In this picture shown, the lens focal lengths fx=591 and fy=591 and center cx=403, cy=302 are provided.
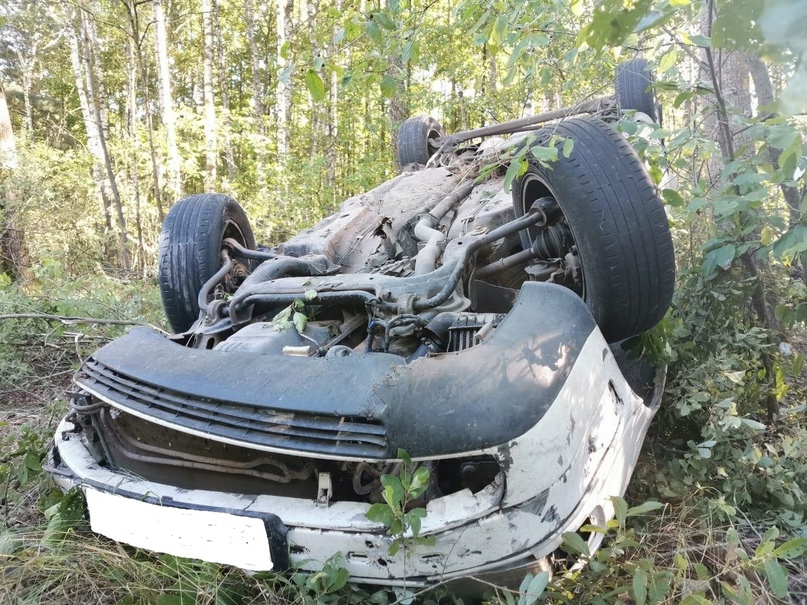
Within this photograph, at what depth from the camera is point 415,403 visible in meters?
1.62

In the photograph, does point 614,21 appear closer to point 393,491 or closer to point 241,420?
point 393,491

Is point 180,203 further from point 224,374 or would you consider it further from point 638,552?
point 638,552

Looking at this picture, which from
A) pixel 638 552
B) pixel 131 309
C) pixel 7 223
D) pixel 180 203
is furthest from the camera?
pixel 7 223

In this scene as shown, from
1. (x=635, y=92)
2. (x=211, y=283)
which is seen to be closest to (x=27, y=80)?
(x=211, y=283)

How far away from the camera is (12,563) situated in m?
1.82

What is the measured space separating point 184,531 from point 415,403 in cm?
77

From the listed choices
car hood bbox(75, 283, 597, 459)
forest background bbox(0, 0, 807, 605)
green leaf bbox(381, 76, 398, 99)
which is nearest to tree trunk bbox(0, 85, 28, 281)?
forest background bbox(0, 0, 807, 605)

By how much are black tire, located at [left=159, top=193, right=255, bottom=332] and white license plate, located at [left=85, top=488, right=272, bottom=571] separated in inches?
58.7

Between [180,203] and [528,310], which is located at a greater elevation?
[180,203]

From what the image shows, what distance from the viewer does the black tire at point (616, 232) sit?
2107 mm

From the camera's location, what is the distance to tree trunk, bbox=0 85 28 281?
21.4 ft

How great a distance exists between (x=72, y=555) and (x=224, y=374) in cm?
73

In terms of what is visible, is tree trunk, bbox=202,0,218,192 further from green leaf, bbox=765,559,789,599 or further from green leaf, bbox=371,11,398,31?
green leaf, bbox=765,559,789,599

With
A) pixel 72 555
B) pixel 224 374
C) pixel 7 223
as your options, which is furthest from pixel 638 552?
pixel 7 223
